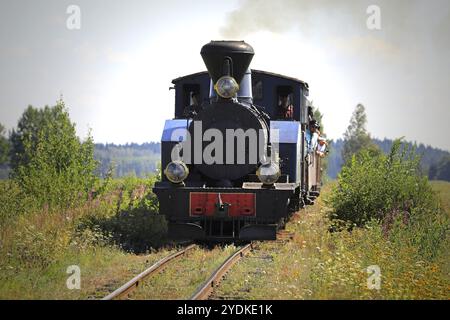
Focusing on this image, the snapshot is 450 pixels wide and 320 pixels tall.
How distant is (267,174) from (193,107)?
2.56 metres

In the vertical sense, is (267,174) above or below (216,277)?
above

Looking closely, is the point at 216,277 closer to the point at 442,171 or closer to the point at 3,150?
the point at 3,150

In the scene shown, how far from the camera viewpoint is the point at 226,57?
35.3ft

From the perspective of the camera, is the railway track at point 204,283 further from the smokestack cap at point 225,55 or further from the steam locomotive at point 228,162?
the smokestack cap at point 225,55

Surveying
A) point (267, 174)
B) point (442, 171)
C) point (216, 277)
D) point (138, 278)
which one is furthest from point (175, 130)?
point (442, 171)

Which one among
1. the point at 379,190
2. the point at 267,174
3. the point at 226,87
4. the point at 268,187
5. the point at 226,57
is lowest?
the point at 379,190

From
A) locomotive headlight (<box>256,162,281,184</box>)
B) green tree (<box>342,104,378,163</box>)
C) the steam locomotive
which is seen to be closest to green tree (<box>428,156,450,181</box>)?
green tree (<box>342,104,378,163</box>)

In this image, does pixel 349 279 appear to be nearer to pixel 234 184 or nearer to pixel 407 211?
pixel 234 184

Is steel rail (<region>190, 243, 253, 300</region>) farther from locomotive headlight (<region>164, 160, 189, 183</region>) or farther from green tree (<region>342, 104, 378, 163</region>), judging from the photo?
green tree (<region>342, 104, 378, 163</region>)

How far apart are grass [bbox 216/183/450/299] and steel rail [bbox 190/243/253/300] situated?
11 centimetres

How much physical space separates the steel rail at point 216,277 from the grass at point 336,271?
0.11 meters
